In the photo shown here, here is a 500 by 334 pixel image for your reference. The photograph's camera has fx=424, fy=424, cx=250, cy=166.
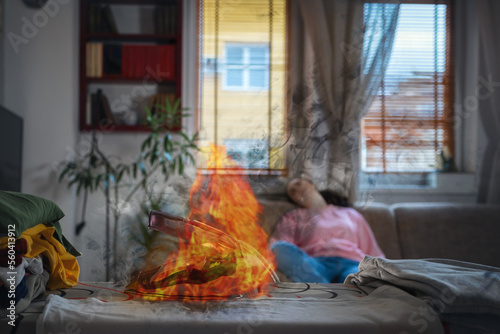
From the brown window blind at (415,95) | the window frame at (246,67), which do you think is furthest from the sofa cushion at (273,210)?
the window frame at (246,67)

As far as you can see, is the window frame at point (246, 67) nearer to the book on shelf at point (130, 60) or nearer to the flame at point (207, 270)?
the book on shelf at point (130, 60)

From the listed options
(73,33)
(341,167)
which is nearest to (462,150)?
(341,167)

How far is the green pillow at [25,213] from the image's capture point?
25.2 inches

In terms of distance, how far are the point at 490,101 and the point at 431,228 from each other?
0.78m

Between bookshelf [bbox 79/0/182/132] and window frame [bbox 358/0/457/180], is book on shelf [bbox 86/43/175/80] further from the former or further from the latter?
window frame [bbox 358/0/457/180]

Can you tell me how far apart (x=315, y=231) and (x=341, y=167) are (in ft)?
1.46

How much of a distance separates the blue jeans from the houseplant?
974mm

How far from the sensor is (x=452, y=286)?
70 cm

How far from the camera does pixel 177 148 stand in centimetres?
257

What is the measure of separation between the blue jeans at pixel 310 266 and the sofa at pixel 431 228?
369 mm

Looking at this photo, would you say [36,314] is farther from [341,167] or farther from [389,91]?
[389,91]

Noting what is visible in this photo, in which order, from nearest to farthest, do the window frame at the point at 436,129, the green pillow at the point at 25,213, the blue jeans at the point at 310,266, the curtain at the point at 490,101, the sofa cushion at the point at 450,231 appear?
the green pillow at the point at 25,213 → the blue jeans at the point at 310,266 → the sofa cushion at the point at 450,231 → the curtain at the point at 490,101 → the window frame at the point at 436,129

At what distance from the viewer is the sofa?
1.99 metres

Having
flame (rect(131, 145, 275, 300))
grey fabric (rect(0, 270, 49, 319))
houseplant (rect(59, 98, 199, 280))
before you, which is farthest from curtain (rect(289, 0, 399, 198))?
grey fabric (rect(0, 270, 49, 319))
